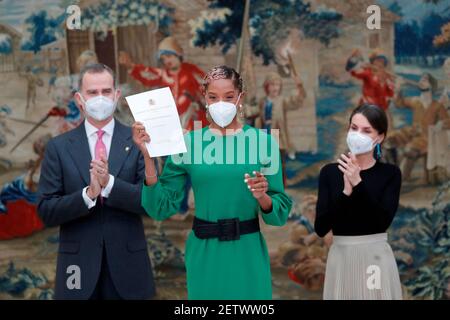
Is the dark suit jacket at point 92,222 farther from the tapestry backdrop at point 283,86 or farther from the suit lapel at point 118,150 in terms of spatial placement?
the tapestry backdrop at point 283,86

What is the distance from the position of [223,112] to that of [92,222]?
1159 millimetres

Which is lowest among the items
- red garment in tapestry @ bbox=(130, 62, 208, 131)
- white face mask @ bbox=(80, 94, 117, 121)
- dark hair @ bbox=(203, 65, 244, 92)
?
white face mask @ bbox=(80, 94, 117, 121)

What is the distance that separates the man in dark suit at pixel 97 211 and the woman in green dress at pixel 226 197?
496 mm

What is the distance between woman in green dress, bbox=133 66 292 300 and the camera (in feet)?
15.5

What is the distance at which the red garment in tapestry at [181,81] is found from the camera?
8148mm

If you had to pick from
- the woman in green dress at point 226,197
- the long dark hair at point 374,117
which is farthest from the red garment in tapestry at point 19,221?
the long dark hair at point 374,117

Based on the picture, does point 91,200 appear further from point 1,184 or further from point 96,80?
point 1,184

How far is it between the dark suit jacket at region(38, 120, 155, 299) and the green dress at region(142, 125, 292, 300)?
50 cm

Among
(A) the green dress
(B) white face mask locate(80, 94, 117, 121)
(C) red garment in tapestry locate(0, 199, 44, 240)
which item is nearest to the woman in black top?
(A) the green dress

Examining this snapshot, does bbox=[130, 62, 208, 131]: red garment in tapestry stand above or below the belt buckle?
above

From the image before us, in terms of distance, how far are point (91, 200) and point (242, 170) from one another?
3.22 ft

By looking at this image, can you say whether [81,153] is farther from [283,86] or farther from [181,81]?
[283,86]

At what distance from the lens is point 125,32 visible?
8.14 m

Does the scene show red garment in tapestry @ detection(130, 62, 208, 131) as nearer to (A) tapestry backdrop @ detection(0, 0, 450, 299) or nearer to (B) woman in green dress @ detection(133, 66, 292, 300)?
(A) tapestry backdrop @ detection(0, 0, 450, 299)
